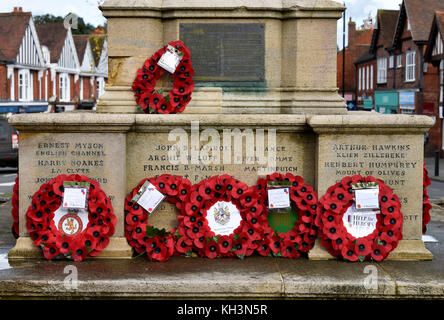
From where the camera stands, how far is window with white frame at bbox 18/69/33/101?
4572 cm

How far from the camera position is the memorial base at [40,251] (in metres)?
7.17

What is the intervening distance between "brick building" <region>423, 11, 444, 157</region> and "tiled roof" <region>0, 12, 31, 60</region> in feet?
84.6

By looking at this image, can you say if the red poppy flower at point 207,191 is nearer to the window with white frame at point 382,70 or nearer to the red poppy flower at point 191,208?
the red poppy flower at point 191,208

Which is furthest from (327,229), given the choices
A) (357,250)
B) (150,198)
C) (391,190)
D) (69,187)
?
(69,187)

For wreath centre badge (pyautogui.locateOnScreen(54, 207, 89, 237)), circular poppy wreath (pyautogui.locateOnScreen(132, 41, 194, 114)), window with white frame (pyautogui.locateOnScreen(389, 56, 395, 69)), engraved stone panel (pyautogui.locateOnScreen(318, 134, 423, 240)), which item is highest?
window with white frame (pyautogui.locateOnScreen(389, 56, 395, 69))

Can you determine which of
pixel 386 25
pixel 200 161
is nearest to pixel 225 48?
pixel 200 161

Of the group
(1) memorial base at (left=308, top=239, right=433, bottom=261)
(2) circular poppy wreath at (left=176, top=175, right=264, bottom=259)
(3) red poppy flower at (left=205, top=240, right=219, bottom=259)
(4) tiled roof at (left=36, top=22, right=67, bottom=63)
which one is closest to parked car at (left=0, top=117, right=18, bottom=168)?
(2) circular poppy wreath at (left=176, top=175, right=264, bottom=259)

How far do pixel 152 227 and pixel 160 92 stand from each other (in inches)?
67.9

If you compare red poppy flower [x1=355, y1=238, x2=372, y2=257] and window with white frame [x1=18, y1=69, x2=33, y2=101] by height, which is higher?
window with white frame [x1=18, y1=69, x2=33, y2=101]

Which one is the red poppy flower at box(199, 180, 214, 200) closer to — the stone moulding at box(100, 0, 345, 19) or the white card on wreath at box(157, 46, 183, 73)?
the white card on wreath at box(157, 46, 183, 73)

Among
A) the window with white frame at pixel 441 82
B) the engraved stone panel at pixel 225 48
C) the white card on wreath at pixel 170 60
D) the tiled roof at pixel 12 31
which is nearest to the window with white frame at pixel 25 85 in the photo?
the tiled roof at pixel 12 31

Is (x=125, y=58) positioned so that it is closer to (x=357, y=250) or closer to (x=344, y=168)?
(x=344, y=168)

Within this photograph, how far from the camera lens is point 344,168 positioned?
24.0 feet

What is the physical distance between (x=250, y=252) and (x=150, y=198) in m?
1.22
